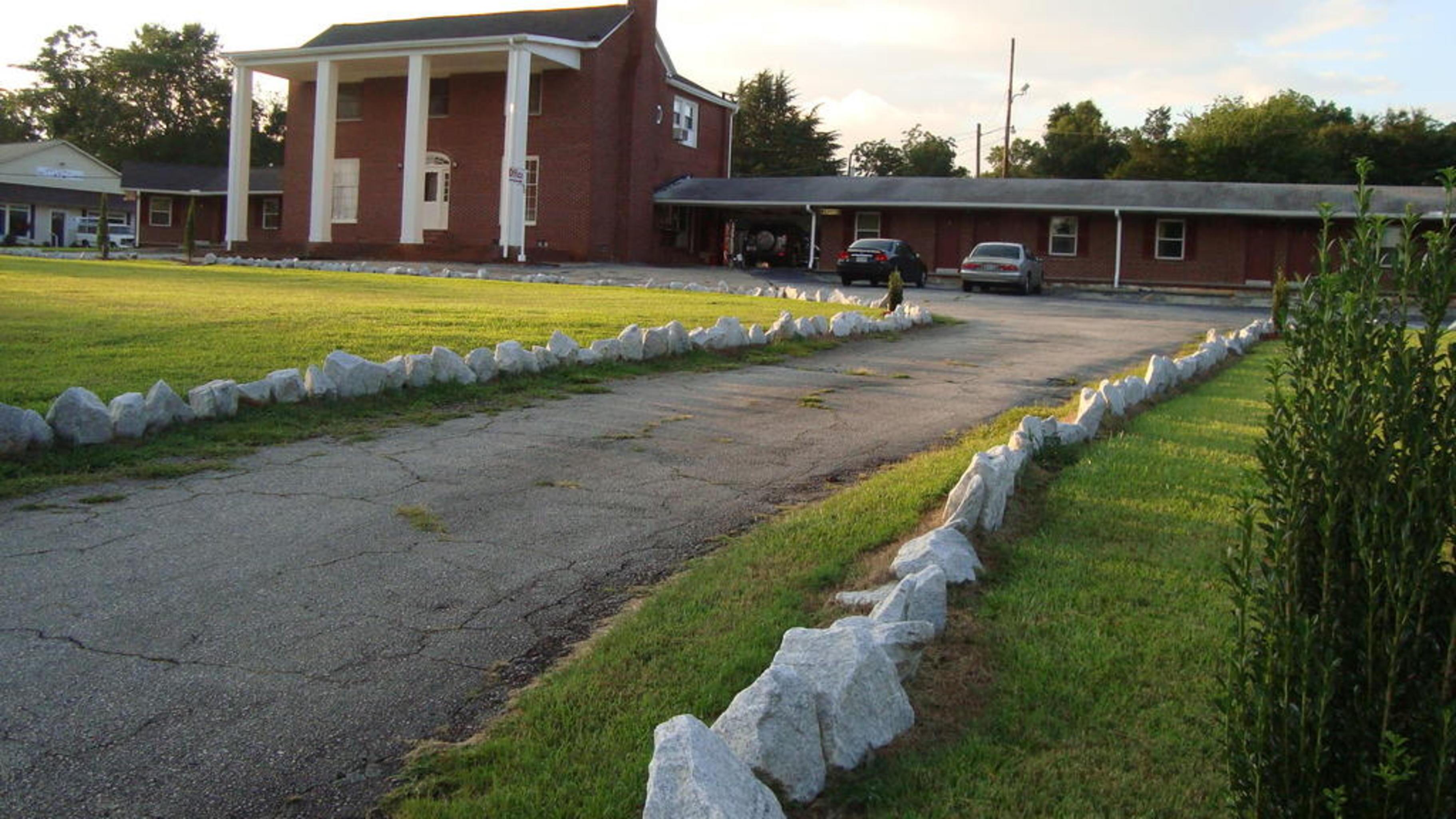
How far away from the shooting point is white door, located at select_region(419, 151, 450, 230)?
43.1 m

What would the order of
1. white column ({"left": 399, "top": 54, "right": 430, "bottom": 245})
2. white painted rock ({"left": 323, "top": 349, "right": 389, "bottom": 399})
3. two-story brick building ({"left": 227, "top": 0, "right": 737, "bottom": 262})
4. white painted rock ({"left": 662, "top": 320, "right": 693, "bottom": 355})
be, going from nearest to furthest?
white painted rock ({"left": 323, "top": 349, "right": 389, "bottom": 399}), white painted rock ({"left": 662, "top": 320, "right": 693, "bottom": 355}), white column ({"left": 399, "top": 54, "right": 430, "bottom": 245}), two-story brick building ({"left": 227, "top": 0, "right": 737, "bottom": 262})

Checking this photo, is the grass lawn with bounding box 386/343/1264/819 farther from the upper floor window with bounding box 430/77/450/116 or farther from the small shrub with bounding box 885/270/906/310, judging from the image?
the upper floor window with bounding box 430/77/450/116

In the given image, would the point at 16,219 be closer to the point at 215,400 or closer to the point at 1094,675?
the point at 215,400

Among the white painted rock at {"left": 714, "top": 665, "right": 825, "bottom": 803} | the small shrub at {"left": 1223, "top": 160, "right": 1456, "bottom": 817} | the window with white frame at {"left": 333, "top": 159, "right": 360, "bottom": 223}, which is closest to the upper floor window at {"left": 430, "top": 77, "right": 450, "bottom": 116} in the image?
the window with white frame at {"left": 333, "top": 159, "right": 360, "bottom": 223}

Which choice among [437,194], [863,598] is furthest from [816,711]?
[437,194]

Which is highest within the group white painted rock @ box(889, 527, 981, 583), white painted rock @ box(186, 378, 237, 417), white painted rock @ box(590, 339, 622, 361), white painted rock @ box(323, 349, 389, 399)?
white painted rock @ box(590, 339, 622, 361)

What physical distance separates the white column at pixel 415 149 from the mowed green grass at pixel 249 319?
14160mm

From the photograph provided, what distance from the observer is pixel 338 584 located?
5113mm

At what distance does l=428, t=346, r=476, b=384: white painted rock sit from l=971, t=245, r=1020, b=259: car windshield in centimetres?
2635

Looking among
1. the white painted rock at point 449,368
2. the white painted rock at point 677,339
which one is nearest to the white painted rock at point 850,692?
the white painted rock at point 449,368

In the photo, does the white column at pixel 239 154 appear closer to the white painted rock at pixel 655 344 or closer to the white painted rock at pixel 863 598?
the white painted rock at pixel 655 344

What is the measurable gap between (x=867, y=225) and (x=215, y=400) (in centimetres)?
3721

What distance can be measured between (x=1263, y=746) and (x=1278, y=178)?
65173mm

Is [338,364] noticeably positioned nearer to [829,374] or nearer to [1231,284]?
[829,374]
